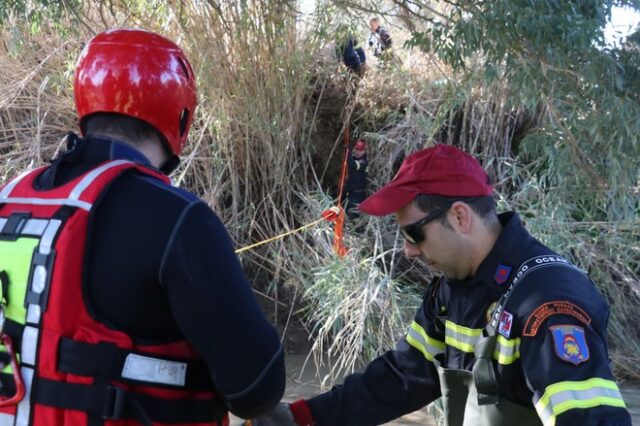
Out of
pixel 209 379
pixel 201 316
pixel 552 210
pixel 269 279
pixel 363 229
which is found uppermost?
pixel 201 316

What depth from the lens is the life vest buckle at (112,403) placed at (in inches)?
61.4

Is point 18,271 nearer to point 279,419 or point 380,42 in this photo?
point 279,419

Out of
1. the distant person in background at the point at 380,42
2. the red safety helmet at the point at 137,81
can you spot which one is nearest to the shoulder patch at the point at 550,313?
the red safety helmet at the point at 137,81

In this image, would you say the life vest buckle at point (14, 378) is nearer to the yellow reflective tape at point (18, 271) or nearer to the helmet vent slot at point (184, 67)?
the yellow reflective tape at point (18, 271)

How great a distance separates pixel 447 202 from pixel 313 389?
4129 millimetres

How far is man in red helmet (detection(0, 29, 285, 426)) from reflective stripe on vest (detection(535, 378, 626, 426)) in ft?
2.15

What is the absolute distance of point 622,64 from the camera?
2.67 m

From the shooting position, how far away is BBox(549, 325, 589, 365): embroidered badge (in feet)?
6.16

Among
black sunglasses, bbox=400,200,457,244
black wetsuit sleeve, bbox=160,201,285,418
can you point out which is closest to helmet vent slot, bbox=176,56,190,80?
black wetsuit sleeve, bbox=160,201,285,418

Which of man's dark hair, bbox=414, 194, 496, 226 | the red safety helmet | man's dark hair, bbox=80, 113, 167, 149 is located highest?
the red safety helmet

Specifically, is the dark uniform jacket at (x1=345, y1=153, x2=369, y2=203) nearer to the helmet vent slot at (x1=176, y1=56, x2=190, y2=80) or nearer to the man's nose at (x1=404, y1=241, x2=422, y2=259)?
the man's nose at (x1=404, y1=241, x2=422, y2=259)

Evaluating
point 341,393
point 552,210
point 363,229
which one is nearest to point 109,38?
point 341,393

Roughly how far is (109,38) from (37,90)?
680 cm

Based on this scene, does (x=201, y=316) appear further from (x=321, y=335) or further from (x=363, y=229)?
(x=363, y=229)
